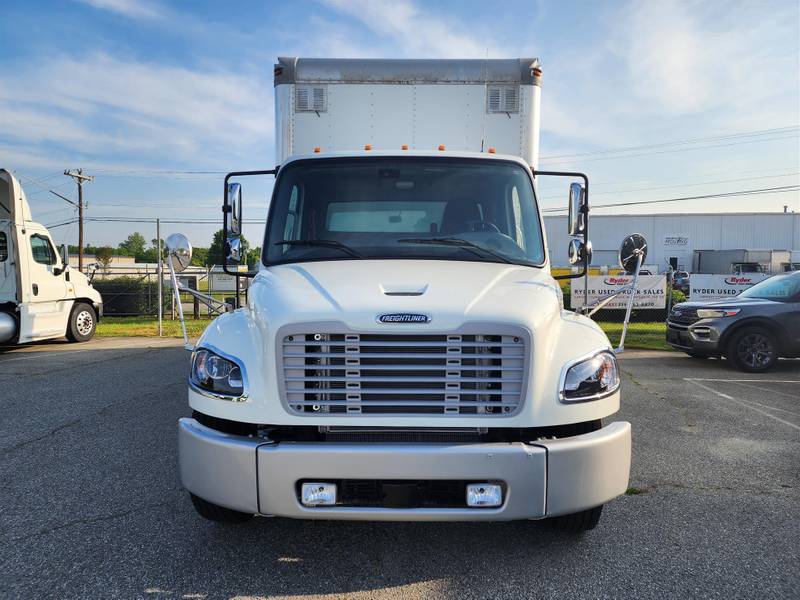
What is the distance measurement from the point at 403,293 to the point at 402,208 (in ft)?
4.27

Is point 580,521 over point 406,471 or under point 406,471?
under

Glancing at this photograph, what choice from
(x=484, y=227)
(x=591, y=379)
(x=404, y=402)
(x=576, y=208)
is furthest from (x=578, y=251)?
(x=404, y=402)

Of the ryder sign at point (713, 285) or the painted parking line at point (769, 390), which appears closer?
the painted parking line at point (769, 390)

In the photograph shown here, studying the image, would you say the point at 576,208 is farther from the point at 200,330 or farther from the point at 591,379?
the point at 200,330

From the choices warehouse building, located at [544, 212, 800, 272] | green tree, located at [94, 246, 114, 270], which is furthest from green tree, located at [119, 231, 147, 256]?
warehouse building, located at [544, 212, 800, 272]

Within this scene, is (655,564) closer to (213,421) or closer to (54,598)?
(213,421)

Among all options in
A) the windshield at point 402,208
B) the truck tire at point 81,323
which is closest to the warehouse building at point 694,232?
the truck tire at point 81,323

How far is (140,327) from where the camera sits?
1680 cm

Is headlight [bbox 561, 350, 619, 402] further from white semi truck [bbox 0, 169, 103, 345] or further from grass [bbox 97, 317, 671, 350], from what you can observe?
white semi truck [bbox 0, 169, 103, 345]

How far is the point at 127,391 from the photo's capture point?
7.53 meters

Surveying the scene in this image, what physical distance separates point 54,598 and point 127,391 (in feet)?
17.0

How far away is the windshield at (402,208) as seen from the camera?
13.0ft

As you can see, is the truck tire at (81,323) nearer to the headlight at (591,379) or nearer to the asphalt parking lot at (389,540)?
the asphalt parking lot at (389,540)

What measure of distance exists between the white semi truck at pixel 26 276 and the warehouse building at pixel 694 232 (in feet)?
154
